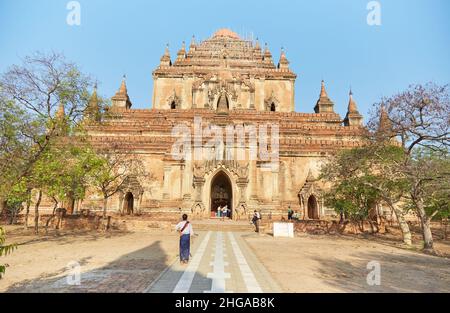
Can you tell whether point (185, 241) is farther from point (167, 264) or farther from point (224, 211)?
point (224, 211)

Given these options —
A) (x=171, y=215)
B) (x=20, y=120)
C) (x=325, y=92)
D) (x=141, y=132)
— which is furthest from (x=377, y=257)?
(x=325, y=92)

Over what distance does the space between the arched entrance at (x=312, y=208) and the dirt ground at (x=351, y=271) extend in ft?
47.7

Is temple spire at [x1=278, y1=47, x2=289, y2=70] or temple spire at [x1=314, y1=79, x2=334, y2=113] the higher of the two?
temple spire at [x1=278, y1=47, x2=289, y2=70]

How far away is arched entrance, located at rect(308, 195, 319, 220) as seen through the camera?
92.7ft

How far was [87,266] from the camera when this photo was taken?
9.23 m

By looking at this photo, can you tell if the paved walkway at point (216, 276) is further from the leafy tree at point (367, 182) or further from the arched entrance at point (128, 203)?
the arched entrance at point (128, 203)

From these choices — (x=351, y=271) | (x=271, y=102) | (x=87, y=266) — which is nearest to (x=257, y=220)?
(x=351, y=271)

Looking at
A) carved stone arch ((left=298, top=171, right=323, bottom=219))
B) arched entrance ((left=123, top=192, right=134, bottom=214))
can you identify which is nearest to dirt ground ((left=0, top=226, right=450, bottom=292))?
carved stone arch ((left=298, top=171, right=323, bottom=219))

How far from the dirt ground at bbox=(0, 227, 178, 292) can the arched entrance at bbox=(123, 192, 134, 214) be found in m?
14.0

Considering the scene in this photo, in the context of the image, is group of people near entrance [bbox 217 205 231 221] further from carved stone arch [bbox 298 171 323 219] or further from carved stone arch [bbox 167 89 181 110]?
carved stone arch [bbox 167 89 181 110]

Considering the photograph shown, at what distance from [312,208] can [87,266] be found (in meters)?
23.7

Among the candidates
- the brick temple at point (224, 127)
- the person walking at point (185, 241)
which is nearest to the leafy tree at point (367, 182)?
the brick temple at point (224, 127)

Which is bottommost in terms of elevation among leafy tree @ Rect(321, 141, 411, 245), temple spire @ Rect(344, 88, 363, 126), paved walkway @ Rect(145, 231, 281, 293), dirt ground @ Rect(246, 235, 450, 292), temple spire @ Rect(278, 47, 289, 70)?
dirt ground @ Rect(246, 235, 450, 292)
